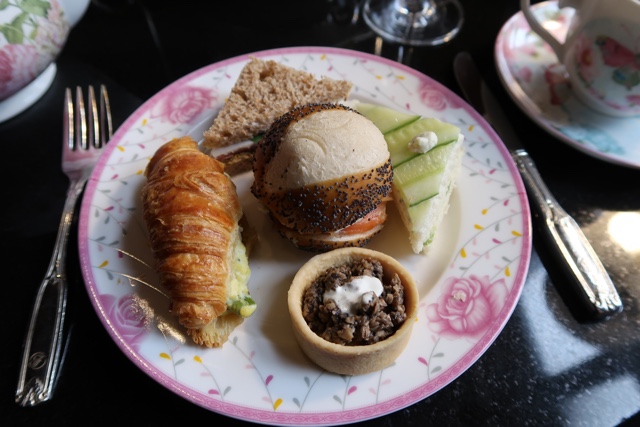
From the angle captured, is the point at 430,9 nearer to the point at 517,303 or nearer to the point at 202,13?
the point at 202,13

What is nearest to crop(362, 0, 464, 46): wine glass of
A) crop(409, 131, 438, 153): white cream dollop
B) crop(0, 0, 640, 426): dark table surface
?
crop(0, 0, 640, 426): dark table surface

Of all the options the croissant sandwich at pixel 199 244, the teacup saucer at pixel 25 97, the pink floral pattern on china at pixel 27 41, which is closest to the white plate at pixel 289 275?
the croissant sandwich at pixel 199 244

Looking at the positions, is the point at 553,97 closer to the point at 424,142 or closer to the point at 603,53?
the point at 603,53

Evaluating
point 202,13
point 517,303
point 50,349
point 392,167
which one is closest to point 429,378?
point 517,303

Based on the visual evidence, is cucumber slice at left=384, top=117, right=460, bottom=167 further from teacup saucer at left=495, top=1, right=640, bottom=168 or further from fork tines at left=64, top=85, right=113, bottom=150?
fork tines at left=64, top=85, right=113, bottom=150

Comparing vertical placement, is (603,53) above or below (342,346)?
above

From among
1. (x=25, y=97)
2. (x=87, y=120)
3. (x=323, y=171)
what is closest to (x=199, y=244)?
(x=323, y=171)
